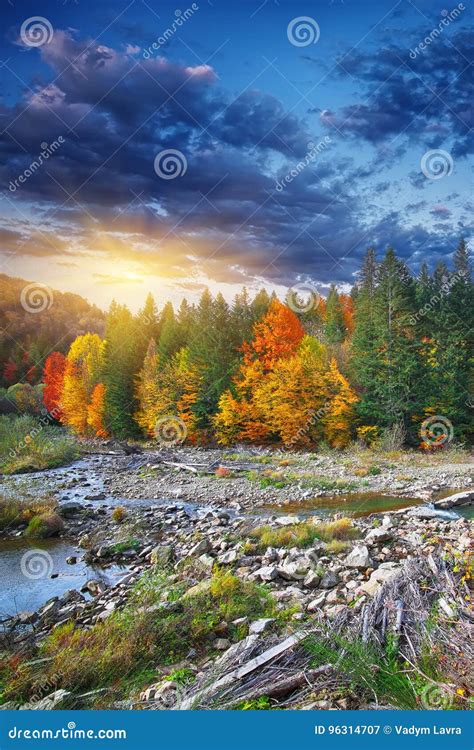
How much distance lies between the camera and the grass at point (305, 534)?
22.1 feet

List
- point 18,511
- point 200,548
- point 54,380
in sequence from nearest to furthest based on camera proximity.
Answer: point 200,548 → point 18,511 → point 54,380

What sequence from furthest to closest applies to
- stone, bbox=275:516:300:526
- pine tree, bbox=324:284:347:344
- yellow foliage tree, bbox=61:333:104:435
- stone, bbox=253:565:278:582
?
pine tree, bbox=324:284:347:344 < yellow foliage tree, bbox=61:333:104:435 < stone, bbox=275:516:300:526 < stone, bbox=253:565:278:582

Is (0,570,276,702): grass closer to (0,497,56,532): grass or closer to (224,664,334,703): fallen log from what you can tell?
(224,664,334,703): fallen log

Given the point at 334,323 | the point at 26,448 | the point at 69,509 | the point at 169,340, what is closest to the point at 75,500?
the point at 69,509

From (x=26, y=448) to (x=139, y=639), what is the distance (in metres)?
11.4

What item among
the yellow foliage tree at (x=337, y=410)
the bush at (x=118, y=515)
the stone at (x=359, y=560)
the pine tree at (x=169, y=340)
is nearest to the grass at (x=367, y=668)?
the stone at (x=359, y=560)

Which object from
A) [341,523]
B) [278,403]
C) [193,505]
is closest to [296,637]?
[341,523]

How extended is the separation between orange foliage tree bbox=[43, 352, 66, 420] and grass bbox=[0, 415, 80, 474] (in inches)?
280

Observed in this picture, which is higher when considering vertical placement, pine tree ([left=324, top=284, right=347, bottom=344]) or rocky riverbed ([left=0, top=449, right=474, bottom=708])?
pine tree ([left=324, top=284, right=347, bottom=344])

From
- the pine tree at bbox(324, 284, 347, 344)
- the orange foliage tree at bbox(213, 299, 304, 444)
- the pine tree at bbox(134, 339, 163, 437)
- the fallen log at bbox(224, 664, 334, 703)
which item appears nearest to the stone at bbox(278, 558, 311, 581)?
the fallen log at bbox(224, 664, 334, 703)

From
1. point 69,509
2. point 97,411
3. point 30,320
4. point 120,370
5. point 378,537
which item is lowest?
point 69,509

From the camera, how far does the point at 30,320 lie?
10.6 metres

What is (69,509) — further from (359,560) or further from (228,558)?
(359,560)

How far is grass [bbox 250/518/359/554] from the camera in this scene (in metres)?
6.74
